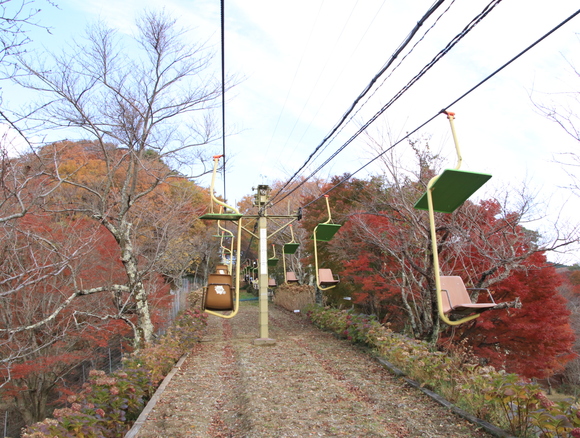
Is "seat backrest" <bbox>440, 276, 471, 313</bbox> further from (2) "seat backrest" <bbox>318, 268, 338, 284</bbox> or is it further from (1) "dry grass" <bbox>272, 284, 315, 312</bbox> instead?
(1) "dry grass" <bbox>272, 284, 315, 312</bbox>

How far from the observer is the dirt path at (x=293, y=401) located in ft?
17.5

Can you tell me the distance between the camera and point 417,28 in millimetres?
4477

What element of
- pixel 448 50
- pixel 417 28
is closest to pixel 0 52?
pixel 417 28

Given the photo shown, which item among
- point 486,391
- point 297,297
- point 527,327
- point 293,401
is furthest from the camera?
point 297,297

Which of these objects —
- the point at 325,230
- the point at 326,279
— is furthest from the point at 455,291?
the point at 326,279

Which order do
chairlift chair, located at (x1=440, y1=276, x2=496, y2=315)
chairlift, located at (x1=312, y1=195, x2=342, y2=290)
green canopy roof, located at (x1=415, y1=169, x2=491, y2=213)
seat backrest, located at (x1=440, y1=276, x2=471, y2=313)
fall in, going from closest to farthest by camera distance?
green canopy roof, located at (x1=415, y1=169, x2=491, y2=213) < chairlift chair, located at (x1=440, y1=276, x2=496, y2=315) < seat backrest, located at (x1=440, y1=276, x2=471, y2=313) < chairlift, located at (x1=312, y1=195, x2=342, y2=290)

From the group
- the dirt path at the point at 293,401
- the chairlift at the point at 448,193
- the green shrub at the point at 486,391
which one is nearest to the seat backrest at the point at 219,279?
the dirt path at the point at 293,401

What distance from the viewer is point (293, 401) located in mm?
6488

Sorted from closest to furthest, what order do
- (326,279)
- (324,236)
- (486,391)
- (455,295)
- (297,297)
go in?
(486,391)
(455,295)
(324,236)
(326,279)
(297,297)

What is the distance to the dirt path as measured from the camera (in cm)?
533

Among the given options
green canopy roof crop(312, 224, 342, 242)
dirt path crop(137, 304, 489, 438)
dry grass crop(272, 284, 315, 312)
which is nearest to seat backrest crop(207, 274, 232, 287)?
dirt path crop(137, 304, 489, 438)

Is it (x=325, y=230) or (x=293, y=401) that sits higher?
(x=325, y=230)

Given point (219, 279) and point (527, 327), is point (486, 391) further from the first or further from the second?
point (527, 327)

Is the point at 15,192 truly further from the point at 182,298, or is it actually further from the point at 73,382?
the point at 182,298
